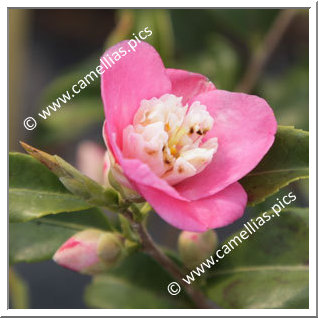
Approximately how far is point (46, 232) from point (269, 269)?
0.42 m

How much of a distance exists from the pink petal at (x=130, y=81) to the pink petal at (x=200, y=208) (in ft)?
0.37

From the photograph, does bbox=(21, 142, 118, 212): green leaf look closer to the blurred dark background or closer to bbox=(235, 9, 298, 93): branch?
the blurred dark background

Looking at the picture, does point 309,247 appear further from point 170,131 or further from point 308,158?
point 170,131

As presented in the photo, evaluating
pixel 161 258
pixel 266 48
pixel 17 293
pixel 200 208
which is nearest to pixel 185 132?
pixel 200 208

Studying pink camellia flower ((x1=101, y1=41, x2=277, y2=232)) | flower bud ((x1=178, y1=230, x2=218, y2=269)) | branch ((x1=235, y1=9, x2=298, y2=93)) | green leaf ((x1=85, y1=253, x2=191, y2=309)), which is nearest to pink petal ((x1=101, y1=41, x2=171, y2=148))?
pink camellia flower ((x1=101, y1=41, x2=277, y2=232))

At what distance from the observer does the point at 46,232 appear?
1060mm

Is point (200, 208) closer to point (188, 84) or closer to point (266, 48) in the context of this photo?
point (188, 84)

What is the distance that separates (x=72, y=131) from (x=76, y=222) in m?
1.09

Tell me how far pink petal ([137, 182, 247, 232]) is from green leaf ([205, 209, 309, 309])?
23cm

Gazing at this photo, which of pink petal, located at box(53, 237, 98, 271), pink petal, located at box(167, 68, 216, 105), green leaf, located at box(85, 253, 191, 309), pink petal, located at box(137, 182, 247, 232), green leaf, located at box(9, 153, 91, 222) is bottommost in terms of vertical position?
green leaf, located at box(85, 253, 191, 309)

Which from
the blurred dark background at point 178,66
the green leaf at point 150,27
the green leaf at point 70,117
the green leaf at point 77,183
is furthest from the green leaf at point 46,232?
the green leaf at point 70,117

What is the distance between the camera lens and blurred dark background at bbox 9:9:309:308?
182cm

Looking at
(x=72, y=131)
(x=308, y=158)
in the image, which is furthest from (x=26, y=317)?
(x=72, y=131)

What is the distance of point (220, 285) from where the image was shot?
3.60 feet
